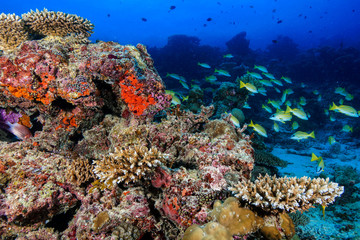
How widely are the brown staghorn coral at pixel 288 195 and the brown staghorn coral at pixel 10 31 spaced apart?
6.54m

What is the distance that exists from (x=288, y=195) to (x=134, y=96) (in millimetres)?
3324

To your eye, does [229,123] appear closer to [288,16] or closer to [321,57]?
[321,57]

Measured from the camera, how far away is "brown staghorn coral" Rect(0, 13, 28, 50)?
15.4 ft

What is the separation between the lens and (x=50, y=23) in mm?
4984

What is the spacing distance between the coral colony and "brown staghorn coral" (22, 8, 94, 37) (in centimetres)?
3

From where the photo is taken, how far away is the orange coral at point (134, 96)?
3881 millimetres

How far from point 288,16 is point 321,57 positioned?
432 feet

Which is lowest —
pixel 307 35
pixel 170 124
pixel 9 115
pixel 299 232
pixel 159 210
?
pixel 307 35

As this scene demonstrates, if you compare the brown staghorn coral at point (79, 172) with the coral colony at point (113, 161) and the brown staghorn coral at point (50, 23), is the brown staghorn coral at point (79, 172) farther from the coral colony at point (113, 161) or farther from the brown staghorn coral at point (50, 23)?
the brown staghorn coral at point (50, 23)

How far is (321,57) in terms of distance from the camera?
24062mm

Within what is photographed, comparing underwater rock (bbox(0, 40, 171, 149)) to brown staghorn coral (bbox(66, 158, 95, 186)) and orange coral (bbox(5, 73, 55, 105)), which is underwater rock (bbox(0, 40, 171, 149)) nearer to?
orange coral (bbox(5, 73, 55, 105))

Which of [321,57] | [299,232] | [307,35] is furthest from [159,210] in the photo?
[307,35]

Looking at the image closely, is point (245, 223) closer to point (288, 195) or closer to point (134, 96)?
point (288, 195)

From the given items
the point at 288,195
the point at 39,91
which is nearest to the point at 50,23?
the point at 39,91
